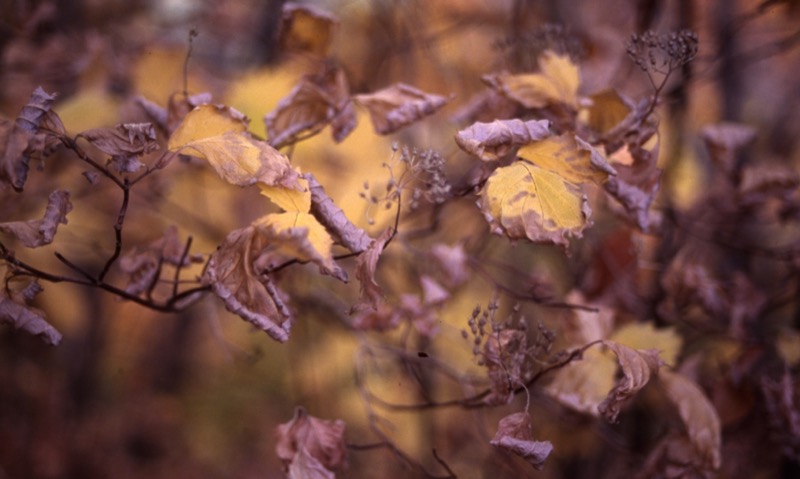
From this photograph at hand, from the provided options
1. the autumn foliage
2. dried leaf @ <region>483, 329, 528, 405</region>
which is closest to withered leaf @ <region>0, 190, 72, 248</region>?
the autumn foliage

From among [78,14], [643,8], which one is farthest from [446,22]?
[78,14]

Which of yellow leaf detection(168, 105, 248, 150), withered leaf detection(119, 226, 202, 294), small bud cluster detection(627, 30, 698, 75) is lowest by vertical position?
withered leaf detection(119, 226, 202, 294)

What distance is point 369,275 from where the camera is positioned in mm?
888

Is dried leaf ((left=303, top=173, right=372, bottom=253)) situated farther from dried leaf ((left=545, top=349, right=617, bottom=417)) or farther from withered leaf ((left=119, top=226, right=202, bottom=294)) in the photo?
dried leaf ((left=545, top=349, right=617, bottom=417))

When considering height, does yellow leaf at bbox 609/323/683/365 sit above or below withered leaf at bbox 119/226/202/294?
below

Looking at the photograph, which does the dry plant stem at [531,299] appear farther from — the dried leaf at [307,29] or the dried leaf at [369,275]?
the dried leaf at [307,29]

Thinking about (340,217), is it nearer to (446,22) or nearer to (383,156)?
(383,156)

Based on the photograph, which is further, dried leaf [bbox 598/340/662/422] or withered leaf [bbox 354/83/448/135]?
withered leaf [bbox 354/83/448/135]

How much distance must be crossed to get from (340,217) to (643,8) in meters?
1.09

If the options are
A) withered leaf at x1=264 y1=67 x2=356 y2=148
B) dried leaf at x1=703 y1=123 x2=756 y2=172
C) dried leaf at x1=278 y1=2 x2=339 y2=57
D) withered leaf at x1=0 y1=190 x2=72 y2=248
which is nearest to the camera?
withered leaf at x1=0 y1=190 x2=72 y2=248

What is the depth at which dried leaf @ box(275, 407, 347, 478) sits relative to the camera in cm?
108

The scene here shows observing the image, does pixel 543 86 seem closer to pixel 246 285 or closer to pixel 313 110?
pixel 313 110

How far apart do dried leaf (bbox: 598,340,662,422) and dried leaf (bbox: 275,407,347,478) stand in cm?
42

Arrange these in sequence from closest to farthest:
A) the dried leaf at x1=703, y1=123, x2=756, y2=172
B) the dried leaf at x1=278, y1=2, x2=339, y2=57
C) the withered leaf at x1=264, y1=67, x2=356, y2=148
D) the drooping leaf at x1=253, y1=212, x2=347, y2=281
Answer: the drooping leaf at x1=253, y1=212, x2=347, y2=281 < the withered leaf at x1=264, y1=67, x2=356, y2=148 < the dried leaf at x1=278, y1=2, x2=339, y2=57 < the dried leaf at x1=703, y1=123, x2=756, y2=172
